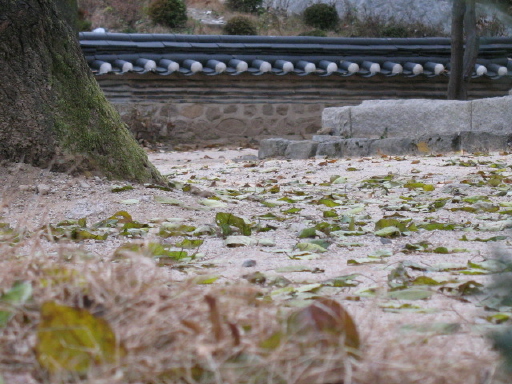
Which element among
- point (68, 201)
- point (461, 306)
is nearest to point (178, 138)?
point (68, 201)

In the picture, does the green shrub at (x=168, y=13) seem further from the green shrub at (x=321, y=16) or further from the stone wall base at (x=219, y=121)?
the stone wall base at (x=219, y=121)

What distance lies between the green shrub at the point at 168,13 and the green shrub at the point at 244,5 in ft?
9.51

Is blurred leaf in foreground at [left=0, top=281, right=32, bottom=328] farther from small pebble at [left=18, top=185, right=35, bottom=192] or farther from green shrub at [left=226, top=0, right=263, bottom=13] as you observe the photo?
green shrub at [left=226, top=0, right=263, bottom=13]

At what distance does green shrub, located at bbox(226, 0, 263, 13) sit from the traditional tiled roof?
9920 millimetres

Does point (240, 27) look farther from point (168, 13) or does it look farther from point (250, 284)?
point (250, 284)

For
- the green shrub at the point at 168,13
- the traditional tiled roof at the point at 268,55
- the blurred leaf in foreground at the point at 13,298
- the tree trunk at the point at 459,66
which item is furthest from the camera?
the green shrub at the point at 168,13

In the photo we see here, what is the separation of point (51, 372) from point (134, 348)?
126 mm

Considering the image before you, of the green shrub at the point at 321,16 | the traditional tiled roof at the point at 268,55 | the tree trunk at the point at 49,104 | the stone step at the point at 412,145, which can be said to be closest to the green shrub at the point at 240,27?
the green shrub at the point at 321,16

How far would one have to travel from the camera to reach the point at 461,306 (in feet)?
5.49

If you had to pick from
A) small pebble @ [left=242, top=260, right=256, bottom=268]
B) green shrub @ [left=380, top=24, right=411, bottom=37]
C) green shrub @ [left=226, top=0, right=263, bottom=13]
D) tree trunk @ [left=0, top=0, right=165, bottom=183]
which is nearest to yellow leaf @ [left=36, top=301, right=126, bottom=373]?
small pebble @ [left=242, top=260, right=256, bottom=268]

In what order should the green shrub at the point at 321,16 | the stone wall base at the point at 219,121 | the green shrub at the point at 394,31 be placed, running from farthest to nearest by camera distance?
the green shrub at the point at 321,16
the green shrub at the point at 394,31
the stone wall base at the point at 219,121

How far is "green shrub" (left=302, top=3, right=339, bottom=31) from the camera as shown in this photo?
20328 mm

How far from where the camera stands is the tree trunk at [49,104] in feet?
11.2

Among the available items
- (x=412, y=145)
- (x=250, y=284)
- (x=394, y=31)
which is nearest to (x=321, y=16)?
(x=394, y=31)
